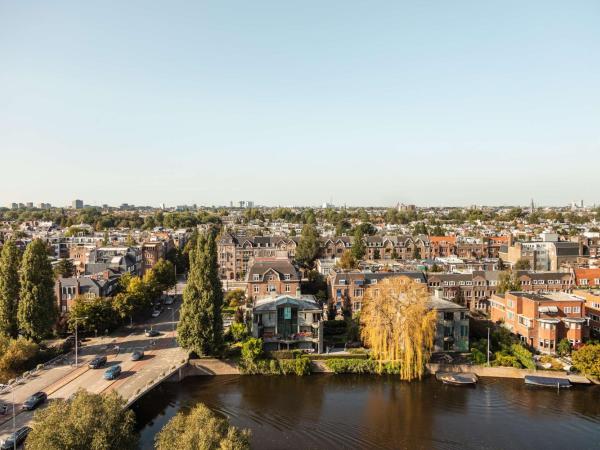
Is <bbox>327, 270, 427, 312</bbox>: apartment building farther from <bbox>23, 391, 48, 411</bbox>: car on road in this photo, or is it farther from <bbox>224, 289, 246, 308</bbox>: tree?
<bbox>23, 391, 48, 411</bbox>: car on road

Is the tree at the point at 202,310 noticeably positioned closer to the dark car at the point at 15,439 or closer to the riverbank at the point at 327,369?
the riverbank at the point at 327,369

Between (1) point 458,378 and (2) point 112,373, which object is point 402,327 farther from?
(2) point 112,373

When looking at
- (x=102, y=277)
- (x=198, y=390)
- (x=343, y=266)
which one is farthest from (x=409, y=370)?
(x=102, y=277)

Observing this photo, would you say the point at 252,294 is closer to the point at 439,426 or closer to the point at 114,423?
the point at 439,426

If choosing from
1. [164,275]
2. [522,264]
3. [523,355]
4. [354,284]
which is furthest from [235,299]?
[522,264]

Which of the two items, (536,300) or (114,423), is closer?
(114,423)

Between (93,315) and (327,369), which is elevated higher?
(93,315)

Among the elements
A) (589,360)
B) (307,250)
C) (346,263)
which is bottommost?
(589,360)
